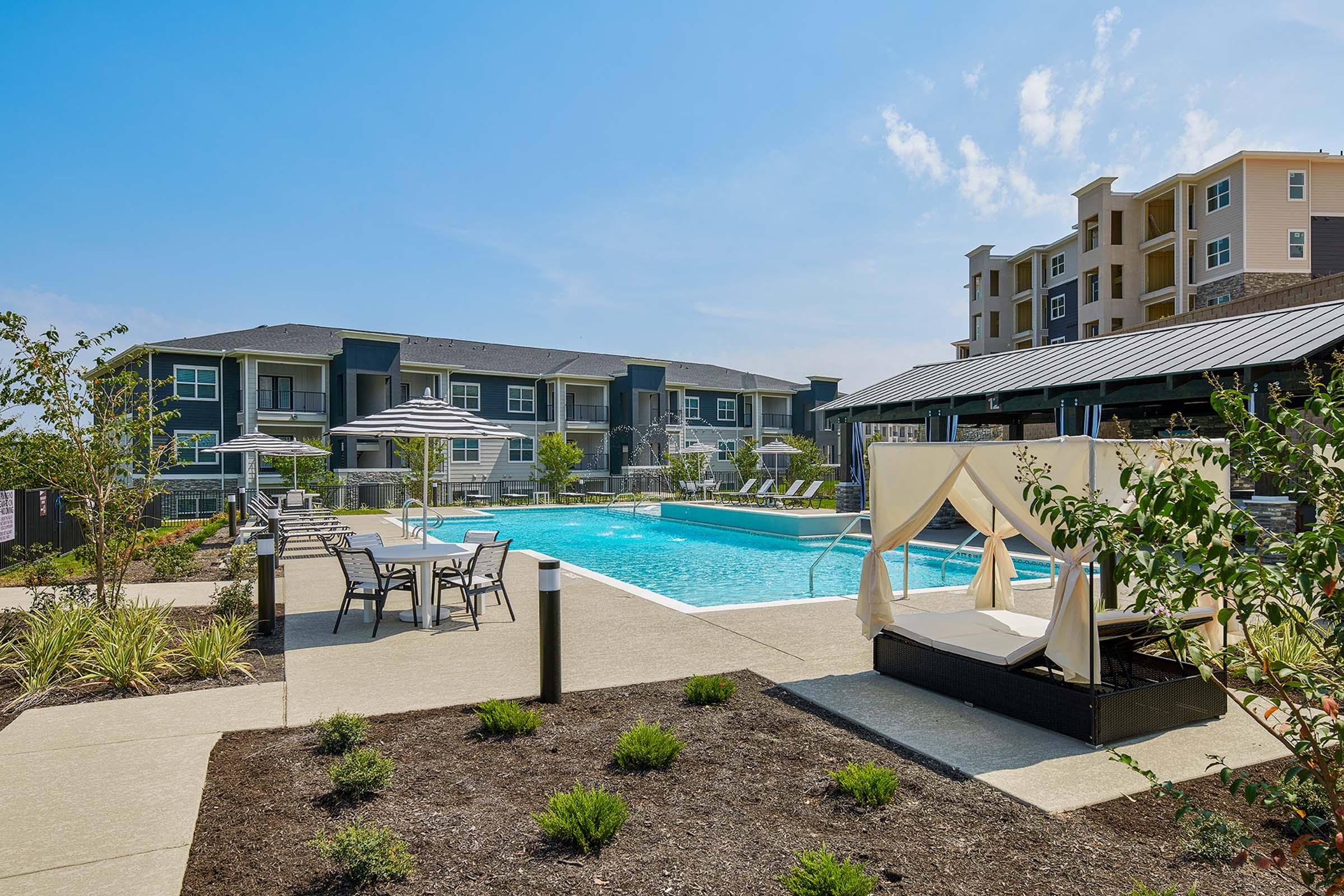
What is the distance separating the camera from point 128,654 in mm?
6160

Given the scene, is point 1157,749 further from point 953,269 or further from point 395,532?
point 953,269

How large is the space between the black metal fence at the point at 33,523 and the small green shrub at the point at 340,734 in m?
10.4

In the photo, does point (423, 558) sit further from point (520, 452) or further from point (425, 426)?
point (520, 452)

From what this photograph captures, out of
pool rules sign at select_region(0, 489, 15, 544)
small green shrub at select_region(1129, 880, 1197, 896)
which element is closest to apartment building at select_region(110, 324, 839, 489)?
pool rules sign at select_region(0, 489, 15, 544)

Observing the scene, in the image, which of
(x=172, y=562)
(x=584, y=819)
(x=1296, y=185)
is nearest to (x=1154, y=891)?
(x=584, y=819)

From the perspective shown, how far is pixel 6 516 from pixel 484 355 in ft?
99.8

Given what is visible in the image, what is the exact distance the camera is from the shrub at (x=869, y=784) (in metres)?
3.88

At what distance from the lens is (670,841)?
3.54m

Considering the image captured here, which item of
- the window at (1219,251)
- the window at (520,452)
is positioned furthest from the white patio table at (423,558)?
the window at (1219,251)

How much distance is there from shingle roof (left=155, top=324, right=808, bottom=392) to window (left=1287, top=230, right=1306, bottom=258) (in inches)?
1013

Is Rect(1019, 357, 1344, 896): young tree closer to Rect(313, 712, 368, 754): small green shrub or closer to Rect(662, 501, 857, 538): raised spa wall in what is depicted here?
Rect(313, 712, 368, 754): small green shrub

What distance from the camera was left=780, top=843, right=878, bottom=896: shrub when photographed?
2.91 metres

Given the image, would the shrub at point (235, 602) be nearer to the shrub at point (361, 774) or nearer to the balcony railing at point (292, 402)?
the shrub at point (361, 774)

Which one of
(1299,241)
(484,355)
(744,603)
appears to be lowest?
(744,603)
